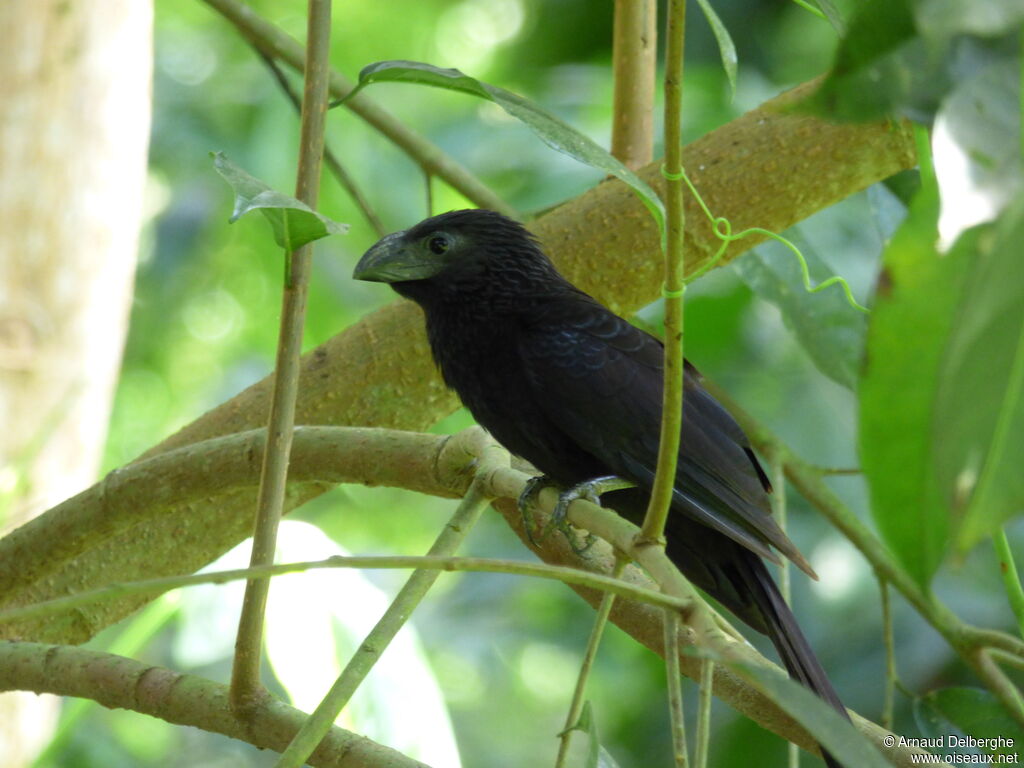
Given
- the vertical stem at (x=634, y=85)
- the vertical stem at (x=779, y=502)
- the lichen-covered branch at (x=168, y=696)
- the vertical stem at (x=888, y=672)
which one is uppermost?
the vertical stem at (x=634, y=85)

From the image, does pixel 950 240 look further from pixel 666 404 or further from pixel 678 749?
pixel 678 749

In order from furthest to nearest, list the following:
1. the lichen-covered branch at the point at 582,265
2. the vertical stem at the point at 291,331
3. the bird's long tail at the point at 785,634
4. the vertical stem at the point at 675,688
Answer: the lichen-covered branch at the point at 582,265
the bird's long tail at the point at 785,634
the vertical stem at the point at 291,331
the vertical stem at the point at 675,688

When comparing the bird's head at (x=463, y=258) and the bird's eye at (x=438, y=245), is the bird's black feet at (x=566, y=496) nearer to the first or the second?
the bird's head at (x=463, y=258)

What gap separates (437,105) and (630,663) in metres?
3.64

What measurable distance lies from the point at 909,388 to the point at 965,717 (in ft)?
4.97

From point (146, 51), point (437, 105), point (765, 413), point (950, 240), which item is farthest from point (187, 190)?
point (950, 240)

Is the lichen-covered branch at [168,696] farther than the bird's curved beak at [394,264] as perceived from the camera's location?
No

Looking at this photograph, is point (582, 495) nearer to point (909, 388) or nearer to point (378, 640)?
point (378, 640)

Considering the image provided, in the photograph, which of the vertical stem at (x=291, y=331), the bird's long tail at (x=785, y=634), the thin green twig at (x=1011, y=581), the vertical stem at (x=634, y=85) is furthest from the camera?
the vertical stem at (x=634, y=85)

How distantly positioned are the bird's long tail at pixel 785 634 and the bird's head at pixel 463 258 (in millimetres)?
775

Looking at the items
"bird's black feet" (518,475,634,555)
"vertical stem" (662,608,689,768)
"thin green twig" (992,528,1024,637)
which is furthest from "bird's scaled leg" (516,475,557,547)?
"vertical stem" (662,608,689,768)

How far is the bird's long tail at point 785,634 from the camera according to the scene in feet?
6.03

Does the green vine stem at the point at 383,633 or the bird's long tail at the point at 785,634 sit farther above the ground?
the bird's long tail at the point at 785,634

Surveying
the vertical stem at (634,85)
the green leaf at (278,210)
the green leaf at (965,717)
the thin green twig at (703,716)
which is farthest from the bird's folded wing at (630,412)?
the green leaf at (278,210)
